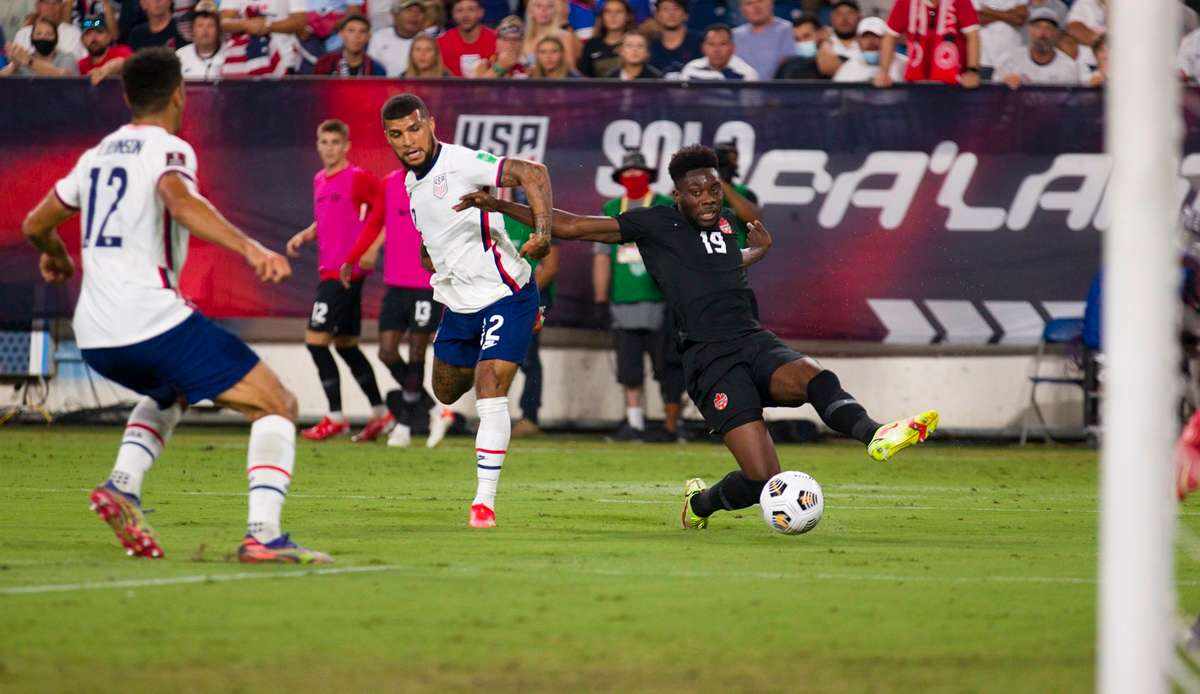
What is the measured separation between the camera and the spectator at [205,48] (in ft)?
59.5

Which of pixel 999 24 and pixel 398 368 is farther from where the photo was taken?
pixel 999 24

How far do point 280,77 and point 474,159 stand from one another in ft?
25.3

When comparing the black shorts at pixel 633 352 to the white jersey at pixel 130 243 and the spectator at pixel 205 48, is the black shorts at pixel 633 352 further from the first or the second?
the white jersey at pixel 130 243

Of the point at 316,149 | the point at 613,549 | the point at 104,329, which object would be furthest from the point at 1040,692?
the point at 316,149

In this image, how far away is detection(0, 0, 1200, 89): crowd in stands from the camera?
1711 cm

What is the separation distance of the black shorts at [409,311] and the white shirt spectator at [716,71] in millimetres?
3502

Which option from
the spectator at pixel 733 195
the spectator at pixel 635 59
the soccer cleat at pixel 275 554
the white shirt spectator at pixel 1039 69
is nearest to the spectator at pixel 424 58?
the spectator at pixel 635 59

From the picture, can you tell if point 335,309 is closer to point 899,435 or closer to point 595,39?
point 595,39

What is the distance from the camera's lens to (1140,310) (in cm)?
434

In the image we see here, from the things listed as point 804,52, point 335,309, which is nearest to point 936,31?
point 804,52

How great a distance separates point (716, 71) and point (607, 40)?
134 centimetres

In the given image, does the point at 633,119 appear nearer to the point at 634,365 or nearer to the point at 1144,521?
the point at 634,365

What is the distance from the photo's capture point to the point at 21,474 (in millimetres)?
12727

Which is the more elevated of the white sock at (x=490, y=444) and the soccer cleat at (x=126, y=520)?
the white sock at (x=490, y=444)
